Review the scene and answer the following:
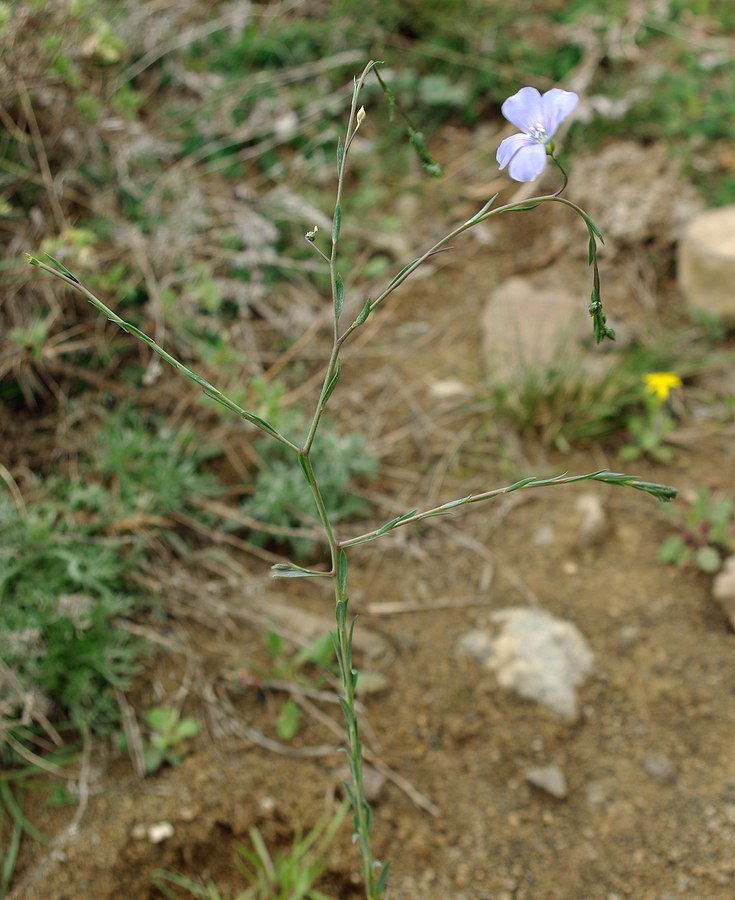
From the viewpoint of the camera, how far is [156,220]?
299 cm

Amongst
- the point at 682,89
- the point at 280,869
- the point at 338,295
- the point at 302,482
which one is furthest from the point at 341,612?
the point at 682,89

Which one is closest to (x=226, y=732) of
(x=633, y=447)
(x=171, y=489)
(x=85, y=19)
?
(x=171, y=489)

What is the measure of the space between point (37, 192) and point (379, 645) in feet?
5.96

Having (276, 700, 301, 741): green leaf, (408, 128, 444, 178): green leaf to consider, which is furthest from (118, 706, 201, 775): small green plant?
(408, 128, 444, 178): green leaf

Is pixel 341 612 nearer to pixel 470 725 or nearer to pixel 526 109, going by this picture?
pixel 526 109

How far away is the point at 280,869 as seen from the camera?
71.4 inches

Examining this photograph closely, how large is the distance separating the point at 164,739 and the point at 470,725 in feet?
2.24

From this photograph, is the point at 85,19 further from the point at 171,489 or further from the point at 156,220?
the point at 171,489

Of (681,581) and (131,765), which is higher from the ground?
(131,765)

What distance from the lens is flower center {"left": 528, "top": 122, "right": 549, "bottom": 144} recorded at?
103 cm

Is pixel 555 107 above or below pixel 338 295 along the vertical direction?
above

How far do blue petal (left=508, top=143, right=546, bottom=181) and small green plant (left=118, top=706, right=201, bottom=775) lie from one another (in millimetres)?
1496

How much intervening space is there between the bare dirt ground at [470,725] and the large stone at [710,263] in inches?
19.0

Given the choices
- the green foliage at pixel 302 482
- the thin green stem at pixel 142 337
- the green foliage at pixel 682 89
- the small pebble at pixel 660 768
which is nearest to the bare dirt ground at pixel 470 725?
the small pebble at pixel 660 768
